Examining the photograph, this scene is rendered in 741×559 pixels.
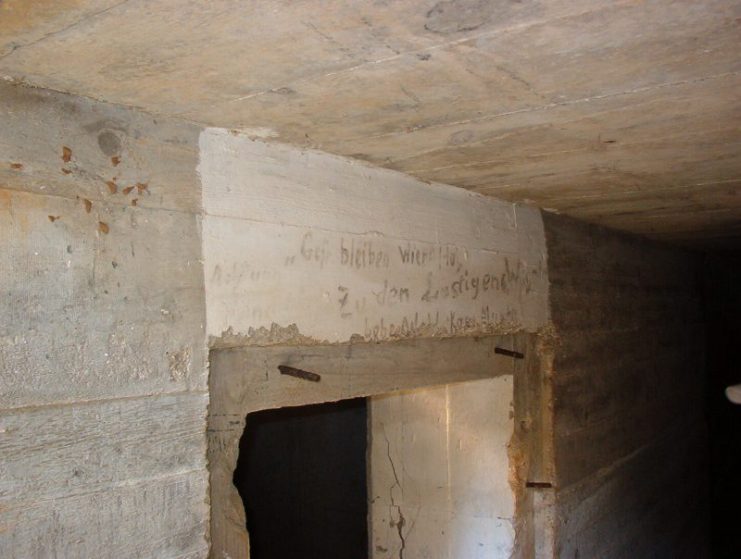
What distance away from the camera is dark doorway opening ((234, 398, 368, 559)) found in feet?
16.6

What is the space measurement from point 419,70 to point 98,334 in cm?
99

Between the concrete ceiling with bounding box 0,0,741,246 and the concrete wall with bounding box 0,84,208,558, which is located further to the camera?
the concrete wall with bounding box 0,84,208,558

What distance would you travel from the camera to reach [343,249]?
2359 millimetres

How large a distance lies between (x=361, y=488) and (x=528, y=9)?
4.33 metres

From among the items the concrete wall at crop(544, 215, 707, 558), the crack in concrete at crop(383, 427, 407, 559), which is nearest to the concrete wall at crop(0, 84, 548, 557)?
the crack in concrete at crop(383, 427, 407, 559)

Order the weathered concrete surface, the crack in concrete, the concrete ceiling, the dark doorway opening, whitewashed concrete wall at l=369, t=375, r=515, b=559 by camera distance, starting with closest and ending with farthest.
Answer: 1. the concrete ceiling
2. the weathered concrete surface
3. whitewashed concrete wall at l=369, t=375, r=515, b=559
4. the crack in concrete
5. the dark doorway opening

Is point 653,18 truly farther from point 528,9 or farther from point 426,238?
point 426,238

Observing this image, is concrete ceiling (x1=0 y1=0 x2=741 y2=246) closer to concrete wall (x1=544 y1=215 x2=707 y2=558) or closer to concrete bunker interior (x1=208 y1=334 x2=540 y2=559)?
concrete bunker interior (x1=208 y1=334 x2=540 y2=559)

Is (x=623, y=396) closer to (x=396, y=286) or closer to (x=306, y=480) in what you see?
(x=306, y=480)

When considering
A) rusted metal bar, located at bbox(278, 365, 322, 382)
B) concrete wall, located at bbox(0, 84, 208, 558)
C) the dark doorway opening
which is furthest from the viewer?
the dark doorway opening

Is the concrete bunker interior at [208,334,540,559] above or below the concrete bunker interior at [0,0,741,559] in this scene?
below

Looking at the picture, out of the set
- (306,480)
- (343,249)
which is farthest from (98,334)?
(306,480)

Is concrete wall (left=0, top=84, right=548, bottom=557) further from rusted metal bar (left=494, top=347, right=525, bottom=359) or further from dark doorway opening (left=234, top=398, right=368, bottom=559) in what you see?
dark doorway opening (left=234, top=398, right=368, bottom=559)

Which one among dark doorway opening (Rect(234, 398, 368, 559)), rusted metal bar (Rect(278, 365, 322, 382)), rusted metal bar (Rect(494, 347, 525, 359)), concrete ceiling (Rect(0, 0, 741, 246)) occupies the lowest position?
dark doorway opening (Rect(234, 398, 368, 559))
